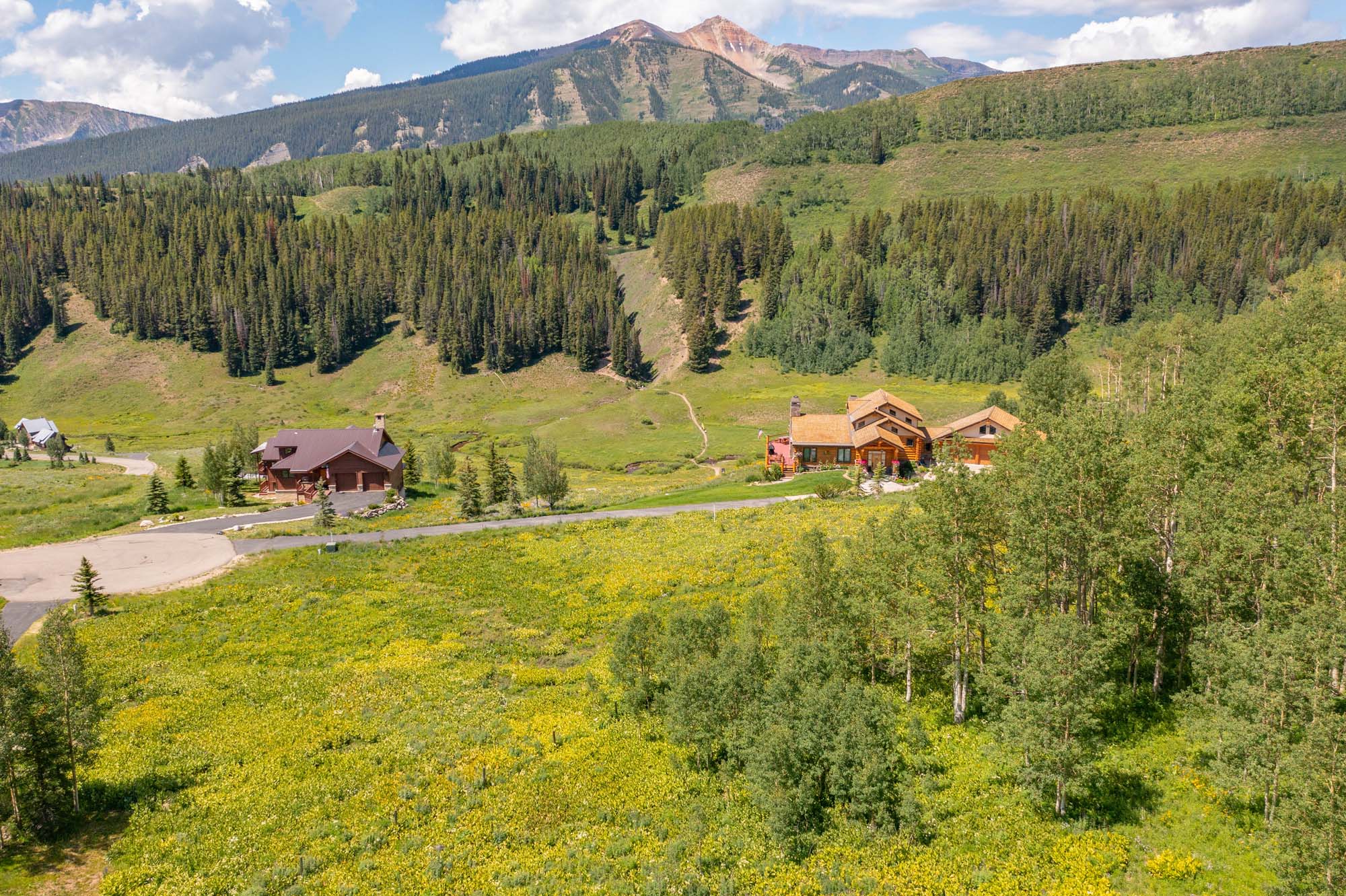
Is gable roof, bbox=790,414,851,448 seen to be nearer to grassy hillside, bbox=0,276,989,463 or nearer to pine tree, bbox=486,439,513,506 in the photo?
grassy hillside, bbox=0,276,989,463

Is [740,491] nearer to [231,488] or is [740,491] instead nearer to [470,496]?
[470,496]

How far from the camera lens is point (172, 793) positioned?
2438 centimetres

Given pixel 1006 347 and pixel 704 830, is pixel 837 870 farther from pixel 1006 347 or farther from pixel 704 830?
pixel 1006 347

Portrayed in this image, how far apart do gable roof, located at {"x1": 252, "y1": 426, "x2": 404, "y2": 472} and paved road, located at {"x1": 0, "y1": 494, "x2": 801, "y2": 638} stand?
35.2 feet

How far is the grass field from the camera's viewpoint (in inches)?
786

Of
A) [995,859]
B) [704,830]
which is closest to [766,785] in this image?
[704,830]

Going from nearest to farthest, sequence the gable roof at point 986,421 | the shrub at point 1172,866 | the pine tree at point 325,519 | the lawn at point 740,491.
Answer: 1. the shrub at point 1172,866
2. the pine tree at point 325,519
3. the lawn at point 740,491
4. the gable roof at point 986,421

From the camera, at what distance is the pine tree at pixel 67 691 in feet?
72.6

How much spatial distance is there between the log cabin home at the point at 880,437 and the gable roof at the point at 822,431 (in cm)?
8

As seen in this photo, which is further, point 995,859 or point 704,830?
point 704,830

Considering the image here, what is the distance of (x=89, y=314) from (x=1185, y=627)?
228 m

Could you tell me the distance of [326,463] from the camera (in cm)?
7894

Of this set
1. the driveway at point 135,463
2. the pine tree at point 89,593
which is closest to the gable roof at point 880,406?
the pine tree at point 89,593

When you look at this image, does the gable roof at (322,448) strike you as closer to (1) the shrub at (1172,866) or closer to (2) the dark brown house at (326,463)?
(2) the dark brown house at (326,463)
